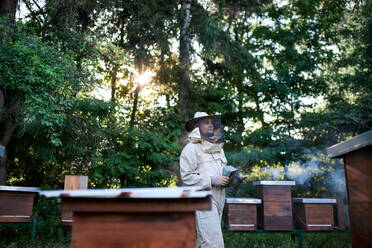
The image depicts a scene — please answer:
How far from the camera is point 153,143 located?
803 centimetres

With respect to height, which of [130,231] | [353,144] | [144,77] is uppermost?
[144,77]

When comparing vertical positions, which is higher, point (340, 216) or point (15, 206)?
point (15, 206)

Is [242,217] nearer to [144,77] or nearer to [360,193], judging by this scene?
[360,193]

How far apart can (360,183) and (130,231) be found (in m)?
2.88

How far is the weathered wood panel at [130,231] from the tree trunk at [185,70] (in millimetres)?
8007

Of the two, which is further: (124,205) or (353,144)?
(353,144)

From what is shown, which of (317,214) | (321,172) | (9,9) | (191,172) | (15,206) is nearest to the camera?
(191,172)

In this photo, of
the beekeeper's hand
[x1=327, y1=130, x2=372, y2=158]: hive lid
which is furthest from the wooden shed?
the beekeeper's hand

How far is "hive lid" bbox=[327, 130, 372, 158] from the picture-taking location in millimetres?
3092

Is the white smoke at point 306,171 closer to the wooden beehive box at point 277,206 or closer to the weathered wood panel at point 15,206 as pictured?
the wooden beehive box at point 277,206

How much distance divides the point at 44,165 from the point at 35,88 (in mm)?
3588

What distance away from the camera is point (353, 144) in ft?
11.0

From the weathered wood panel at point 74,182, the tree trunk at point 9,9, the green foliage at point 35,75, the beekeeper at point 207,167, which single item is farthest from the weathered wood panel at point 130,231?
the tree trunk at point 9,9

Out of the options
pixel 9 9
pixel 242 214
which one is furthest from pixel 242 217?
pixel 9 9
